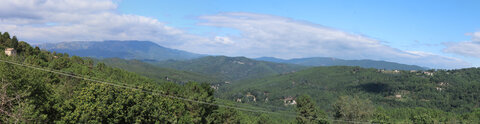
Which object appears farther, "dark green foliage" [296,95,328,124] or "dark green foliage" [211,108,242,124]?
"dark green foliage" [296,95,328,124]

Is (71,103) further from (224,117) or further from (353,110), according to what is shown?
(353,110)

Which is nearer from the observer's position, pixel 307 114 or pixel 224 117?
pixel 224 117

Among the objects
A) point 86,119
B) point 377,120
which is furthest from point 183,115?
point 377,120

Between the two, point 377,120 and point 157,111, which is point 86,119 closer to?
point 157,111

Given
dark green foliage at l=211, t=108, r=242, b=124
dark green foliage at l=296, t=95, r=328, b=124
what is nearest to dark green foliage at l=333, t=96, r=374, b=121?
dark green foliage at l=296, t=95, r=328, b=124

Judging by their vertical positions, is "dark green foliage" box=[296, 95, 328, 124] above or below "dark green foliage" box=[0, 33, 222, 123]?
below

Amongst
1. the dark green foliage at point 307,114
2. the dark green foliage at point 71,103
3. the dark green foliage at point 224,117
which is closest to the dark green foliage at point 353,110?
the dark green foliage at point 307,114

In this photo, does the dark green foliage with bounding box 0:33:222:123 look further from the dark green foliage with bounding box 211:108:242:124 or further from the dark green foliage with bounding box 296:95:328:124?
the dark green foliage with bounding box 296:95:328:124

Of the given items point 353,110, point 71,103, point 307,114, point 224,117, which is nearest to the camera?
point 71,103

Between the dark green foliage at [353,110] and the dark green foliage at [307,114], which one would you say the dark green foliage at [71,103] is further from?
the dark green foliage at [353,110]

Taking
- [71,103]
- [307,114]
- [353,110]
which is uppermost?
[71,103]

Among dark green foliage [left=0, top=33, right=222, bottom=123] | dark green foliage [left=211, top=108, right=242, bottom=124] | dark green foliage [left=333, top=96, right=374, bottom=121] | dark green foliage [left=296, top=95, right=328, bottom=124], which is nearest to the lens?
dark green foliage [left=0, top=33, right=222, bottom=123]

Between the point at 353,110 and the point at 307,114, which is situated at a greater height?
the point at 353,110

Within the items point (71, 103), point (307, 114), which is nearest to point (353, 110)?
point (307, 114)
